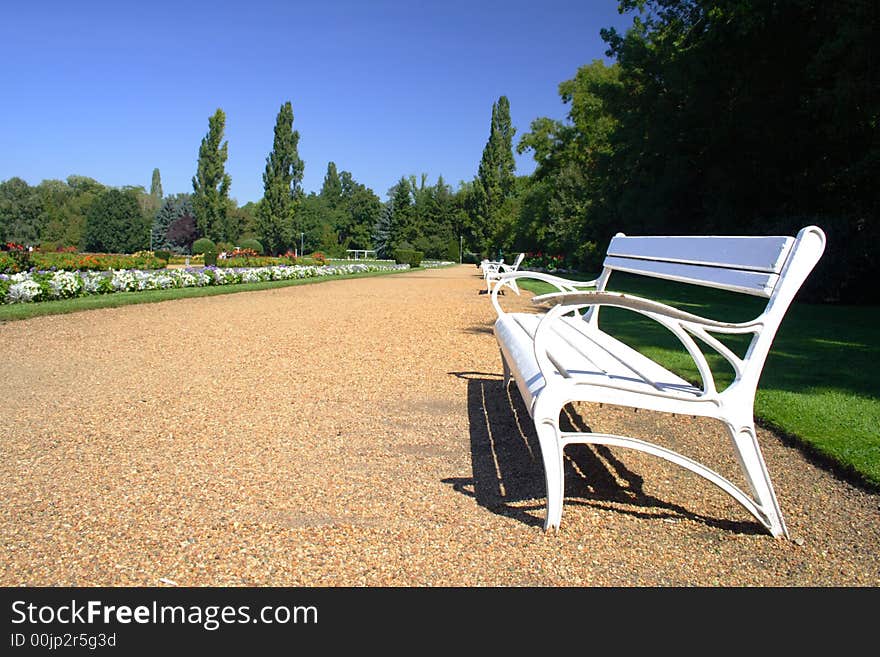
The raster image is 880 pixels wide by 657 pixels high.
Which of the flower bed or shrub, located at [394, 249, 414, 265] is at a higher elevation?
the flower bed

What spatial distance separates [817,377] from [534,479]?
3.25 metres

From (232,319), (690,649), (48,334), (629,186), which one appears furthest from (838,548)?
(629,186)

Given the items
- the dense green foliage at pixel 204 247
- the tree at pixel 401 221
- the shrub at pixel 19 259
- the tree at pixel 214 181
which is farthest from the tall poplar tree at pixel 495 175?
the shrub at pixel 19 259

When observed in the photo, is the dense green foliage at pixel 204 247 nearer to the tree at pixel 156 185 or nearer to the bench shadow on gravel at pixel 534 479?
A: the bench shadow on gravel at pixel 534 479

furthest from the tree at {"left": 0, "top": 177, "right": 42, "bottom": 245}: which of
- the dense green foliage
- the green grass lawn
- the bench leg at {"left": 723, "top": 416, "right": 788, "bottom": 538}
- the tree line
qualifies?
the bench leg at {"left": 723, "top": 416, "right": 788, "bottom": 538}

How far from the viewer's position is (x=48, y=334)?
7387 mm

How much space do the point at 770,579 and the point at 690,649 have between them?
566 millimetres

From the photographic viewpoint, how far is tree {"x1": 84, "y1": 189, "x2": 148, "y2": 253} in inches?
2699

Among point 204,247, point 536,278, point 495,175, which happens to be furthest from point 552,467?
point 495,175

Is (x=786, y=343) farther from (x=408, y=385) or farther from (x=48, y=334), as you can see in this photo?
(x=48, y=334)

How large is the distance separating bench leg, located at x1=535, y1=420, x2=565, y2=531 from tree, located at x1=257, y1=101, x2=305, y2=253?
53843mm

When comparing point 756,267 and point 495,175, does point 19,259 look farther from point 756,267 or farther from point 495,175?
point 495,175

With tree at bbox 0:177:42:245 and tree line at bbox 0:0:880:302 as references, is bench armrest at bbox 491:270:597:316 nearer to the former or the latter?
tree line at bbox 0:0:880:302

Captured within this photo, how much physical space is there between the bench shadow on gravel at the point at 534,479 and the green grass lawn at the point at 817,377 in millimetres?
1029
